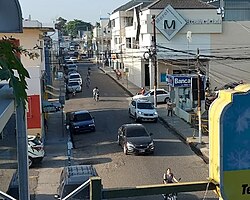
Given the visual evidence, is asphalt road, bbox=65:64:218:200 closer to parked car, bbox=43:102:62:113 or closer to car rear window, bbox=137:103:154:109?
car rear window, bbox=137:103:154:109

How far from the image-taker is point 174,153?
76.1ft

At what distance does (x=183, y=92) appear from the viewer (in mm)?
33812

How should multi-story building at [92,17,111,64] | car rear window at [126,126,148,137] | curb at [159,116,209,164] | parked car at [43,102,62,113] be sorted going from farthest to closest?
multi-story building at [92,17,111,64] < parked car at [43,102,62,113] < car rear window at [126,126,148,137] < curb at [159,116,209,164]

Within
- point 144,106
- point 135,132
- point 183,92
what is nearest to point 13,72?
point 135,132

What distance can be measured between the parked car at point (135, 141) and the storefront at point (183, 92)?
870 cm

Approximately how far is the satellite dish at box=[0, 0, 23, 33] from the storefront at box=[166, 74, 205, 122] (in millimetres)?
27401

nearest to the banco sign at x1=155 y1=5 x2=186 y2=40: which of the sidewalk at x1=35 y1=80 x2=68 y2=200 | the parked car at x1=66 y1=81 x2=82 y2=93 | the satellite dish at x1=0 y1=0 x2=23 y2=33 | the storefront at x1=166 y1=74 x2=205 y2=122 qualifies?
the parked car at x1=66 y1=81 x2=82 y2=93

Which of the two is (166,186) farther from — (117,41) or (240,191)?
(117,41)

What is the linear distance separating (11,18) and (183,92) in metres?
29.1

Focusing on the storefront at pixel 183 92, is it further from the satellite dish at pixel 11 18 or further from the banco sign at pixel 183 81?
the satellite dish at pixel 11 18

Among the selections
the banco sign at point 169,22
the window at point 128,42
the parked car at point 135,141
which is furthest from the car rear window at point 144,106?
the window at point 128,42

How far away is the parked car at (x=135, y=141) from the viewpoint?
74.7ft

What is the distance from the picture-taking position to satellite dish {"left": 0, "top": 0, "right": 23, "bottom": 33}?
5090mm

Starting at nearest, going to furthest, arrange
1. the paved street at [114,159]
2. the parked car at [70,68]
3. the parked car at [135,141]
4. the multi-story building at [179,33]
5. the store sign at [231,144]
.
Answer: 1. the store sign at [231,144]
2. the paved street at [114,159]
3. the parked car at [135,141]
4. the multi-story building at [179,33]
5. the parked car at [70,68]
